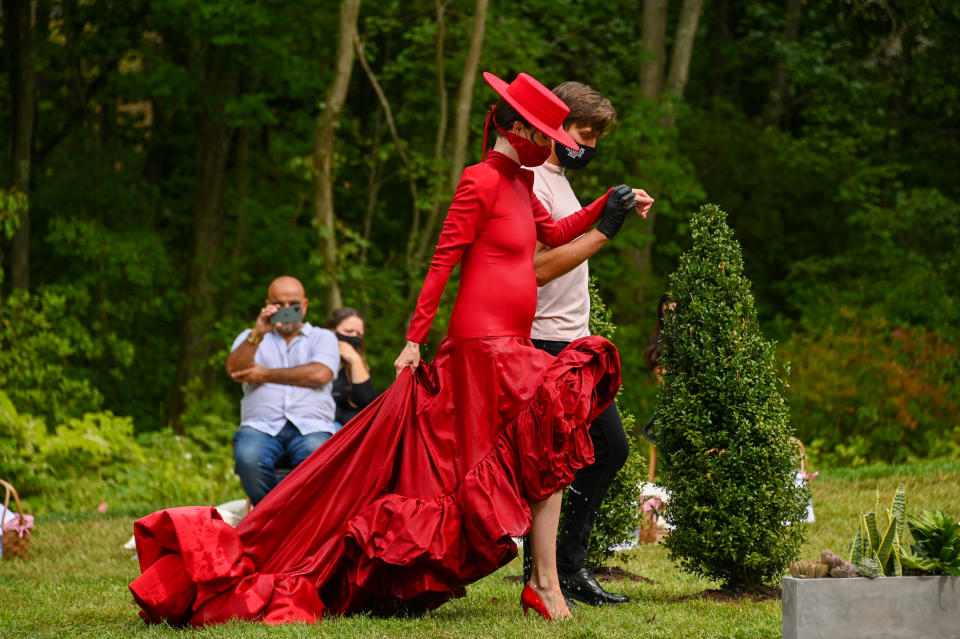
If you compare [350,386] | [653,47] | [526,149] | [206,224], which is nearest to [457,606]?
[526,149]

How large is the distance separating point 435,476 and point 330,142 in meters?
10.0

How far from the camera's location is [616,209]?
493cm

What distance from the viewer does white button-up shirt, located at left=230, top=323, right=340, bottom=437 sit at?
7.12 metres

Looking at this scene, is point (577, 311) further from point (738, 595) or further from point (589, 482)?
point (738, 595)

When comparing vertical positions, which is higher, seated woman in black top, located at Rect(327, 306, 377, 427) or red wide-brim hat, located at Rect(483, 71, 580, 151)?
red wide-brim hat, located at Rect(483, 71, 580, 151)

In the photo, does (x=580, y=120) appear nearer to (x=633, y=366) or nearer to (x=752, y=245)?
(x=633, y=366)

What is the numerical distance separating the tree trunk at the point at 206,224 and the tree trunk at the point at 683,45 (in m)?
6.59

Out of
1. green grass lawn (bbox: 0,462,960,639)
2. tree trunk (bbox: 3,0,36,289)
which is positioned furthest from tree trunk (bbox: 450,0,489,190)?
green grass lawn (bbox: 0,462,960,639)

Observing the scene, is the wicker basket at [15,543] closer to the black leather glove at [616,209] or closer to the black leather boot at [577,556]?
the black leather boot at [577,556]

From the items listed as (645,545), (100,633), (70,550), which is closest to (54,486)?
(70,550)

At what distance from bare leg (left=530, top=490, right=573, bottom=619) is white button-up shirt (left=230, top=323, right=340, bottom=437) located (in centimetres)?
273

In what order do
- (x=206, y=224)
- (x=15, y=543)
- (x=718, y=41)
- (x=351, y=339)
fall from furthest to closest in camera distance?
(x=718, y=41) < (x=206, y=224) < (x=351, y=339) < (x=15, y=543)

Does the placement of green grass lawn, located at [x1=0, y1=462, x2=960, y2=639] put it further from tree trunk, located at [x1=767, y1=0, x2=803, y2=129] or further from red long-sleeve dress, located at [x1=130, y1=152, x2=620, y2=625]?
tree trunk, located at [x1=767, y1=0, x2=803, y2=129]

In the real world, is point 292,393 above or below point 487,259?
below
